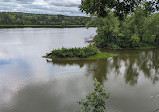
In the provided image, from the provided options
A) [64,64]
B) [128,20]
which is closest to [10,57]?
[64,64]

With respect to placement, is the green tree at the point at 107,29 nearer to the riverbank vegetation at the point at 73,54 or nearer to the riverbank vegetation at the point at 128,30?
the riverbank vegetation at the point at 128,30

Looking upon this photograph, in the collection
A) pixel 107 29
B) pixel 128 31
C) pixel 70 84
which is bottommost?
pixel 70 84

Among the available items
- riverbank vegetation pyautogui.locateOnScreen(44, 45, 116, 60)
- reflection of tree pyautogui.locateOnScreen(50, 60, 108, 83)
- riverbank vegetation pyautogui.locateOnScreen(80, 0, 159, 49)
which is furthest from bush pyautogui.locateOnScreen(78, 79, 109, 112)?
riverbank vegetation pyautogui.locateOnScreen(80, 0, 159, 49)

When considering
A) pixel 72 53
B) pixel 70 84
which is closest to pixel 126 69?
pixel 70 84

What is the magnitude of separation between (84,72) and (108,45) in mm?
23360

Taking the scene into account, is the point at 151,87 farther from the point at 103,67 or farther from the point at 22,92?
the point at 22,92

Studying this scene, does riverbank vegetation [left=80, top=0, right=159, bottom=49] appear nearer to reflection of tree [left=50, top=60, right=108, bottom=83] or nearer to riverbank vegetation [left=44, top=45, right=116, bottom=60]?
riverbank vegetation [left=44, top=45, right=116, bottom=60]

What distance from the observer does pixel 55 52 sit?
3272cm

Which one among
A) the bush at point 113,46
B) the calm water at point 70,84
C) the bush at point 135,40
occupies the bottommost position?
the calm water at point 70,84

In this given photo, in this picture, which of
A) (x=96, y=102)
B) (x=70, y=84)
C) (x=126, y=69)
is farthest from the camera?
(x=126, y=69)

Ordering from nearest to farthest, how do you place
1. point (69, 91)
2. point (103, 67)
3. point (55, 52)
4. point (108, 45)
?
point (69, 91), point (103, 67), point (55, 52), point (108, 45)

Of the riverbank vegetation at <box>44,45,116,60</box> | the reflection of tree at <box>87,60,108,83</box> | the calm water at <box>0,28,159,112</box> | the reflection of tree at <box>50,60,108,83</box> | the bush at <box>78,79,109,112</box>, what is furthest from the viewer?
the riverbank vegetation at <box>44,45,116,60</box>

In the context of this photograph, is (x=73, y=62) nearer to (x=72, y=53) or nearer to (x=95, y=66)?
(x=72, y=53)

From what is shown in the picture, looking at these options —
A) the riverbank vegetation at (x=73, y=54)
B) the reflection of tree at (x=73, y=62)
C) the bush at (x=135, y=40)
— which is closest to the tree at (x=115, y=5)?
the reflection of tree at (x=73, y=62)
